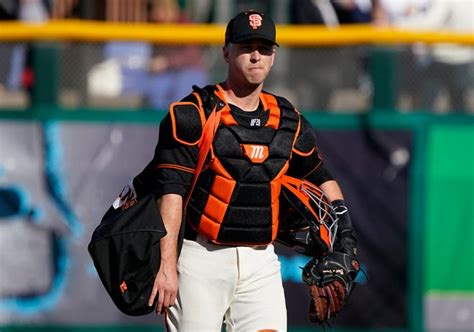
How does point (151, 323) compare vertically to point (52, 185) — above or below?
below

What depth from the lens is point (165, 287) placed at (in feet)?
18.4

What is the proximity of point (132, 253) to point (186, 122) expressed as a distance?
69cm

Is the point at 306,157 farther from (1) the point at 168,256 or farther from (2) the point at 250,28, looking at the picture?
(1) the point at 168,256

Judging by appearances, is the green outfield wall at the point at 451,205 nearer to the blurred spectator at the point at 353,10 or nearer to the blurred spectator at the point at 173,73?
the blurred spectator at the point at 353,10

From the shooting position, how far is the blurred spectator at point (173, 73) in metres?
9.51

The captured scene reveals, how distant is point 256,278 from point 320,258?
358 mm

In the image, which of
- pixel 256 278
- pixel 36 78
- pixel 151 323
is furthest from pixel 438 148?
pixel 256 278

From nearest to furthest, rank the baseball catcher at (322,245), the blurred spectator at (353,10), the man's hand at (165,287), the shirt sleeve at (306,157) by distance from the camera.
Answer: the man's hand at (165,287) < the baseball catcher at (322,245) < the shirt sleeve at (306,157) < the blurred spectator at (353,10)

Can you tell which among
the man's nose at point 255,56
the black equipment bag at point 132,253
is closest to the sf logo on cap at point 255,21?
the man's nose at point 255,56

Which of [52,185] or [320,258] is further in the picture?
[52,185]

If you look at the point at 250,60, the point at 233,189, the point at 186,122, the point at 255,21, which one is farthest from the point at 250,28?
the point at 233,189

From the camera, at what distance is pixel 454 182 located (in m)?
9.47

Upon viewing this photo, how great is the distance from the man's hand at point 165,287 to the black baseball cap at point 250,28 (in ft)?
3.85

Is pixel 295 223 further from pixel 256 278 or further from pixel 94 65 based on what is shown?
pixel 94 65
